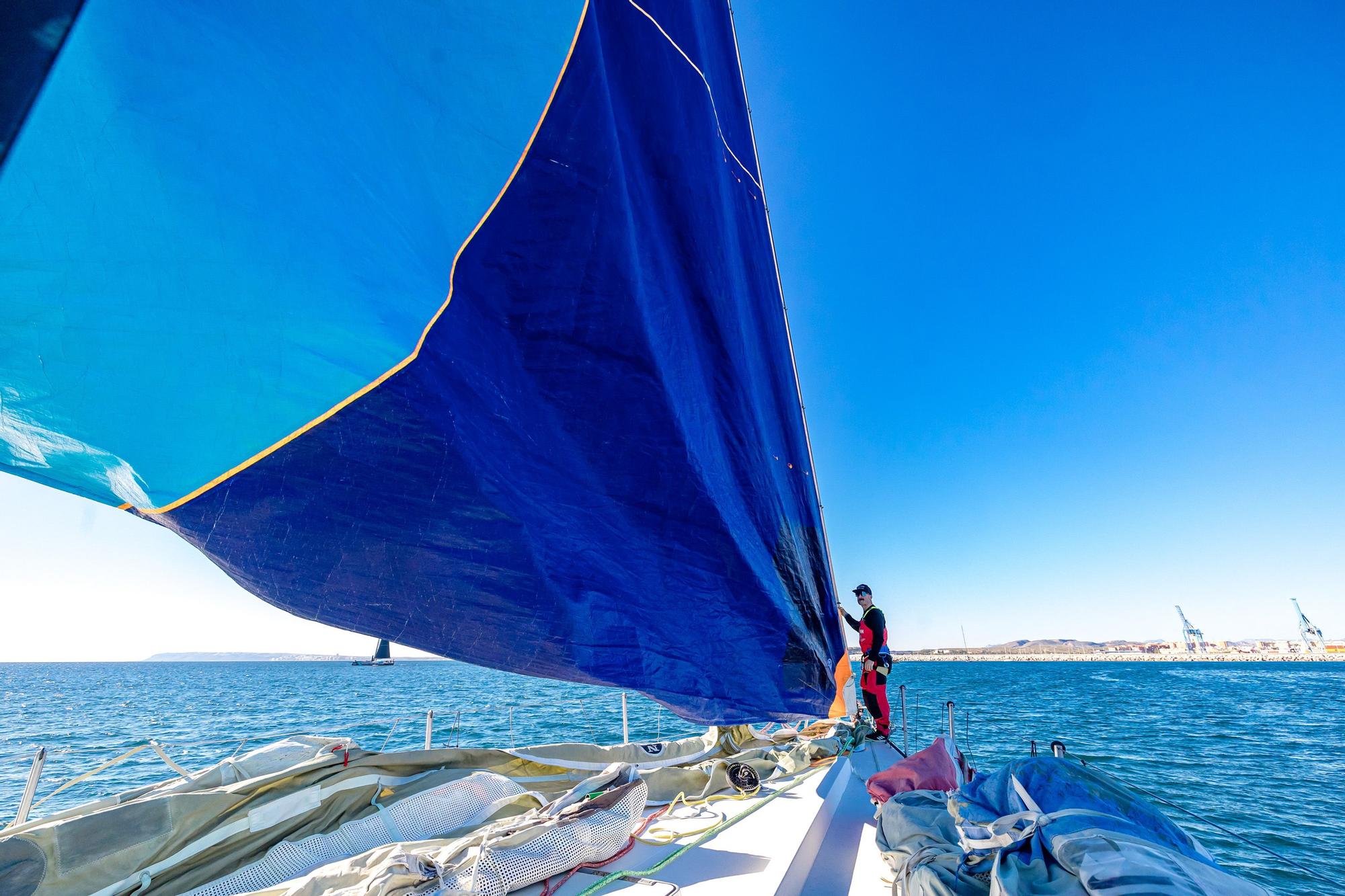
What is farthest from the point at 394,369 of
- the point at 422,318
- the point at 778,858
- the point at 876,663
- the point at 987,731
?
the point at 987,731

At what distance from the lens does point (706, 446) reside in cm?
267

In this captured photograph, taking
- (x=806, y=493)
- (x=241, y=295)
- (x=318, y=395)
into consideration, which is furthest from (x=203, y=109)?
(x=806, y=493)

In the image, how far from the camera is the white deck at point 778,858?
2047 millimetres

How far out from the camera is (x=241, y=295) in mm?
1344

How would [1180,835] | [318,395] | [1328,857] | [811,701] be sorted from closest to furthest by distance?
1. [318,395]
2. [1180,835]
3. [811,701]
4. [1328,857]

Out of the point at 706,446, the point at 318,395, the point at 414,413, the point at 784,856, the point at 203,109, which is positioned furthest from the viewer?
the point at 706,446

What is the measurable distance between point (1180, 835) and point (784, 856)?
128cm

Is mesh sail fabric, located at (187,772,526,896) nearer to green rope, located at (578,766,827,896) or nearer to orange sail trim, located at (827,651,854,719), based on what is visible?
green rope, located at (578,766,827,896)

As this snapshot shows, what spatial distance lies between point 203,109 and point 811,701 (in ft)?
12.0

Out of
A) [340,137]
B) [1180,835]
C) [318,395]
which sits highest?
[340,137]

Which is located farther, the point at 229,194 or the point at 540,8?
the point at 540,8

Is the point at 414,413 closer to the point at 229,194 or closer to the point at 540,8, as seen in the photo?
the point at 229,194

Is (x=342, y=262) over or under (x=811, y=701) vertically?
over

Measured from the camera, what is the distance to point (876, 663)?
5590mm
